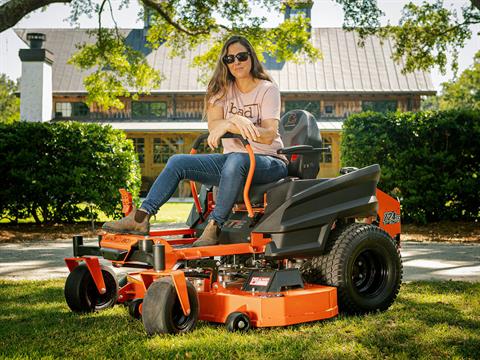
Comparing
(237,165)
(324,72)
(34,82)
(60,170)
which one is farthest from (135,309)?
(324,72)

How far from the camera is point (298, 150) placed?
491cm

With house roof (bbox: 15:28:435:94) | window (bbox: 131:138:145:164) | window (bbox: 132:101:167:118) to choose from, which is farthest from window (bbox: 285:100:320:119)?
window (bbox: 131:138:145:164)

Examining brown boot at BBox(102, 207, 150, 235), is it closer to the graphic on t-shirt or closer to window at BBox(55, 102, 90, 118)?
the graphic on t-shirt

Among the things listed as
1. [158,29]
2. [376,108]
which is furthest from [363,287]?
[376,108]

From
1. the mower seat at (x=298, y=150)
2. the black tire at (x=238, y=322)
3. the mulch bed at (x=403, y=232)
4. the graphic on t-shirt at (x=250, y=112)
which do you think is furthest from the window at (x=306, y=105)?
the black tire at (x=238, y=322)

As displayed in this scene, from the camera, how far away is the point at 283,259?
4871mm

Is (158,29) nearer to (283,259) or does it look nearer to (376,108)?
(283,259)

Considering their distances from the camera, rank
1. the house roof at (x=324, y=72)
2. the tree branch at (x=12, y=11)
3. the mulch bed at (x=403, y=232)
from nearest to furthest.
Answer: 1. the tree branch at (x=12, y=11)
2. the mulch bed at (x=403, y=232)
3. the house roof at (x=324, y=72)

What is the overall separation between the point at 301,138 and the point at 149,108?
27.7 metres

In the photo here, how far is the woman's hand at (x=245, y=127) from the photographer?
4.70 metres

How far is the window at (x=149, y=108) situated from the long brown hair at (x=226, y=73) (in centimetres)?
2753

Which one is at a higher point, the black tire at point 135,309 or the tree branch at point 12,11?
the tree branch at point 12,11

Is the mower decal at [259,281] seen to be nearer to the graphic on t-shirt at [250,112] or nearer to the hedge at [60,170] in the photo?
the graphic on t-shirt at [250,112]

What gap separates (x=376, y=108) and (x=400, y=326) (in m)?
28.2
